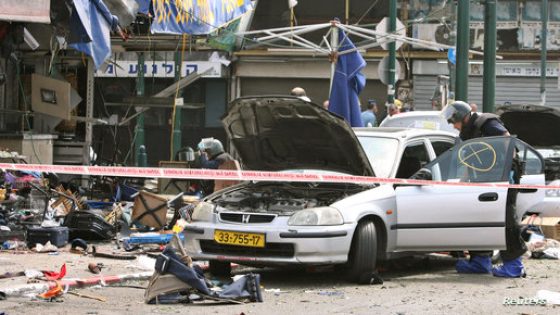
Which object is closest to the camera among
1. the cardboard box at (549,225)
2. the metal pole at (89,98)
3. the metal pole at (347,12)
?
the cardboard box at (549,225)

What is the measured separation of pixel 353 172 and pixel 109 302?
314 cm

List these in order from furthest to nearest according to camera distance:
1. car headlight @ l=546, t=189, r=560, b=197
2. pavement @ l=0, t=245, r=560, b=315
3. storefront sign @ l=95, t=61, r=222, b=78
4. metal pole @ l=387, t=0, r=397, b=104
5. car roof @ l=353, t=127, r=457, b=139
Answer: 1. storefront sign @ l=95, t=61, r=222, b=78
2. metal pole @ l=387, t=0, r=397, b=104
3. car headlight @ l=546, t=189, r=560, b=197
4. car roof @ l=353, t=127, r=457, b=139
5. pavement @ l=0, t=245, r=560, b=315

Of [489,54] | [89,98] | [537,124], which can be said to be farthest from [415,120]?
[89,98]

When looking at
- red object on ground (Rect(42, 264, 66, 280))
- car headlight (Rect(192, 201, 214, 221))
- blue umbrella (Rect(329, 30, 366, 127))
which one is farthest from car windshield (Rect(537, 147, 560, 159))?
red object on ground (Rect(42, 264, 66, 280))

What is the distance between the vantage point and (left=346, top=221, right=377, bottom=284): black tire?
956 cm

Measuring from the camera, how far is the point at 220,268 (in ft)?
33.4

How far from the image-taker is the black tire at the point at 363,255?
9.56m

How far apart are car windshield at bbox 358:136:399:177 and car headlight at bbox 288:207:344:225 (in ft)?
3.82

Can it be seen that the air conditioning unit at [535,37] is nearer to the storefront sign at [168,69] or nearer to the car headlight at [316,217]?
the storefront sign at [168,69]

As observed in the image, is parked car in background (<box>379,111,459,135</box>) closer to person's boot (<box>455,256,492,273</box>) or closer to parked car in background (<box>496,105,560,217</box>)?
parked car in background (<box>496,105,560,217</box>)

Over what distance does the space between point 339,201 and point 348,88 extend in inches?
283

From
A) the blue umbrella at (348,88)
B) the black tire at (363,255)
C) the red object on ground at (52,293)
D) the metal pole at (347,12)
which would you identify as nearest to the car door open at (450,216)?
the black tire at (363,255)

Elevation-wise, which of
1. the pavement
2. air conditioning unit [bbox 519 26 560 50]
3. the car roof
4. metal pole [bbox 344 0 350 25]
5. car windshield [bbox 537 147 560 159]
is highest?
metal pole [bbox 344 0 350 25]

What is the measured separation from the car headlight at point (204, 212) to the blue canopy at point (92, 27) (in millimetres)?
3481
